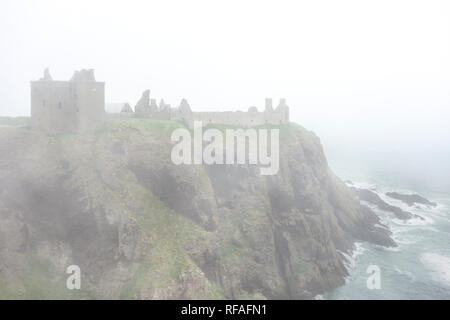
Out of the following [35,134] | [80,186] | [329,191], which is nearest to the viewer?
[80,186]

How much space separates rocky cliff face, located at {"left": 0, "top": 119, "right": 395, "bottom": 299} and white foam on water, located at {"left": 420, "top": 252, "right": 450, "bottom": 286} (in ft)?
54.1

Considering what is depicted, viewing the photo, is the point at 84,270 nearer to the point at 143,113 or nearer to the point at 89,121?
the point at 89,121

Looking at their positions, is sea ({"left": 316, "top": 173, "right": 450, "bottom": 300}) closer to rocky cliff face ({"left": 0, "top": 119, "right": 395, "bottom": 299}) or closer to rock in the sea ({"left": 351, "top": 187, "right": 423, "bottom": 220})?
rock in the sea ({"left": 351, "top": 187, "right": 423, "bottom": 220})

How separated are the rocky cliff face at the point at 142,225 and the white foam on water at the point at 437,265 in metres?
16.5

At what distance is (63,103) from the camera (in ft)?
139

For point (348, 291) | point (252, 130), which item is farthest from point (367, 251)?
point (252, 130)

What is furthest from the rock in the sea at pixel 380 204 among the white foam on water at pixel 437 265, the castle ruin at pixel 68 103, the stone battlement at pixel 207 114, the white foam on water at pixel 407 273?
the castle ruin at pixel 68 103

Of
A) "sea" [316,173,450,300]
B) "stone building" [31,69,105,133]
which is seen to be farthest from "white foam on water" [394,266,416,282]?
"stone building" [31,69,105,133]

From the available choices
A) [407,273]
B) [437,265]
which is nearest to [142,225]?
[407,273]

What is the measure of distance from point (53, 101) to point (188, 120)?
20.2m

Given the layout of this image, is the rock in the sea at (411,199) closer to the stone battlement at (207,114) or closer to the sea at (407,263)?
the sea at (407,263)

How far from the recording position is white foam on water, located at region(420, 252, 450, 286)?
54.5 m
